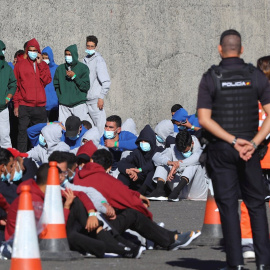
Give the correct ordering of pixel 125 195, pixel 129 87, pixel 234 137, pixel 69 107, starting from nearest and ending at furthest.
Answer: pixel 234 137, pixel 125 195, pixel 69 107, pixel 129 87

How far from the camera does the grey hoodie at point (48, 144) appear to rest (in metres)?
13.4

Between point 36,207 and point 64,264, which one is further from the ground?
point 36,207

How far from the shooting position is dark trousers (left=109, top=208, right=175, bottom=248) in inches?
339

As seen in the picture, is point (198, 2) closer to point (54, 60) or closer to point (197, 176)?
point (54, 60)

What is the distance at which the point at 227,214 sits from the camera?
7102 mm

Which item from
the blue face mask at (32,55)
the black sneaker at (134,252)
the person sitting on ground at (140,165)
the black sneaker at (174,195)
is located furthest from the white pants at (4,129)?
the black sneaker at (134,252)

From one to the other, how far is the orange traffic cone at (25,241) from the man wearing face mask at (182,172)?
23.5ft

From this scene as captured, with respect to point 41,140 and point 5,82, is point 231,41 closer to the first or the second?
point 41,140

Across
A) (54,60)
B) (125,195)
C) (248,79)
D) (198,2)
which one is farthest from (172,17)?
(248,79)

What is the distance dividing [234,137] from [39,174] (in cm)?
188

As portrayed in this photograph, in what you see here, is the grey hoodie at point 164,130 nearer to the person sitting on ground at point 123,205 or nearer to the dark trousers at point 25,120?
the dark trousers at point 25,120

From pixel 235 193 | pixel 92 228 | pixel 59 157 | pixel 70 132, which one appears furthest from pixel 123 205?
pixel 70 132

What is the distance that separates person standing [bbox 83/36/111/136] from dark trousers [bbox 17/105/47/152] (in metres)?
1.03

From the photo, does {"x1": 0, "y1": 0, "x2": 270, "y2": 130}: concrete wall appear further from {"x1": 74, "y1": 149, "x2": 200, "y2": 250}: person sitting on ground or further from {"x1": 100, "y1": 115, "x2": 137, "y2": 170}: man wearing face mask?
{"x1": 74, "y1": 149, "x2": 200, "y2": 250}: person sitting on ground
